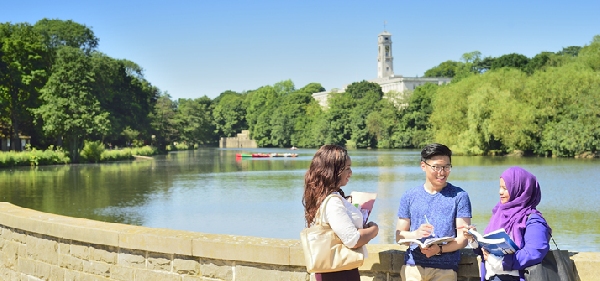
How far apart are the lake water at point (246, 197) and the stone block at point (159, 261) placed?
12.5 metres

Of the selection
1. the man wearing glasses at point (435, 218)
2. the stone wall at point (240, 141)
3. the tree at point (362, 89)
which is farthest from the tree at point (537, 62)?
the man wearing glasses at point (435, 218)

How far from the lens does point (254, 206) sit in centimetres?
2669

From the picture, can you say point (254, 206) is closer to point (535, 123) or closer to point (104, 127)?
point (104, 127)

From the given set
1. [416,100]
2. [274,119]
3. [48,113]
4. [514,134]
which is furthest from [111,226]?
[274,119]

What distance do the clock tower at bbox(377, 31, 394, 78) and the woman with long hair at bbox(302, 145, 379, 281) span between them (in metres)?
176

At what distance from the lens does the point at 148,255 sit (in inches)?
232

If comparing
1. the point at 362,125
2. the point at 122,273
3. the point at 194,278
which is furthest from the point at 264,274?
the point at 362,125

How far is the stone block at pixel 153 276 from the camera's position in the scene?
5.75 m

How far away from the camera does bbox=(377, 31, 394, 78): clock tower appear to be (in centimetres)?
17862

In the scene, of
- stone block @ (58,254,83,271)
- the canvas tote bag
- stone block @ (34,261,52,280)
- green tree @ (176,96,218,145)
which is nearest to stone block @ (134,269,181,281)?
stone block @ (58,254,83,271)

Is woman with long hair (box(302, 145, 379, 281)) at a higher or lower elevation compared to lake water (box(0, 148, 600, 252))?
higher

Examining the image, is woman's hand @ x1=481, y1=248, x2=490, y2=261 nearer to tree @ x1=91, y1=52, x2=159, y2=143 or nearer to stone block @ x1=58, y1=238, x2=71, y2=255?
stone block @ x1=58, y1=238, x2=71, y2=255

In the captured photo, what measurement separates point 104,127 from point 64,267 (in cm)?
5224

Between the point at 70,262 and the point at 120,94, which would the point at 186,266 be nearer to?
the point at 70,262
